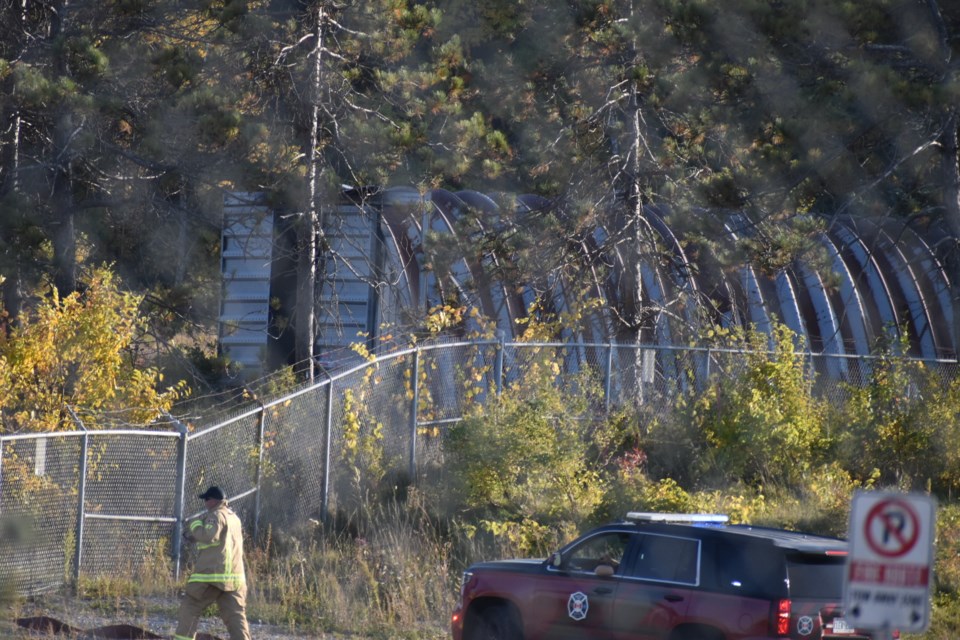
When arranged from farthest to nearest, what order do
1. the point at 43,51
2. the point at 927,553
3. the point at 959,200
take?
the point at 43,51 < the point at 959,200 < the point at 927,553

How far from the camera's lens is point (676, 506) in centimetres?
1465

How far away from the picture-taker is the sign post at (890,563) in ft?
16.5

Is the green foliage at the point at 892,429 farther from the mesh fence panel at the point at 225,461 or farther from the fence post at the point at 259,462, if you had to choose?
the mesh fence panel at the point at 225,461

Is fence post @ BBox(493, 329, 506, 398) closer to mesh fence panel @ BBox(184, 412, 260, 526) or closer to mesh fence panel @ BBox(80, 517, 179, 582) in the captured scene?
mesh fence panel @ BBox(184, 412, 260, 526)

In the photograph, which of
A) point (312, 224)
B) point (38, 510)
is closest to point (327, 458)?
point (38, 510)

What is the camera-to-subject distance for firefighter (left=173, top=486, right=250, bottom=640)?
10.1m

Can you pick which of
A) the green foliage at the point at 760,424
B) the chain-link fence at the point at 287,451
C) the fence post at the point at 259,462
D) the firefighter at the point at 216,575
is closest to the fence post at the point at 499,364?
the chain-link fence at the point at 287,451

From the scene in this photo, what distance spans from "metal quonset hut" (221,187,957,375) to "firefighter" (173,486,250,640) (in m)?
11.3

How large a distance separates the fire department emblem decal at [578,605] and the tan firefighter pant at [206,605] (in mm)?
2773

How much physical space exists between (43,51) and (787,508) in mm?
14106

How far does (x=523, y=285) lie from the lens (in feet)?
71.1

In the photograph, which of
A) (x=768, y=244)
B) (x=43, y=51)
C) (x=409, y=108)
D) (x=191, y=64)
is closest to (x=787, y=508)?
(x=768, y=244)

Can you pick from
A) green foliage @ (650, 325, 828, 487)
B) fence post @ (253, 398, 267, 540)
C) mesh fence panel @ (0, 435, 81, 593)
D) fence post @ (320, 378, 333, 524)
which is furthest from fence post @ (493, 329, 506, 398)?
mesh fence panel @ (0, 435, 81, 593)

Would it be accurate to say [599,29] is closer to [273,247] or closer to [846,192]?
[846,192]
